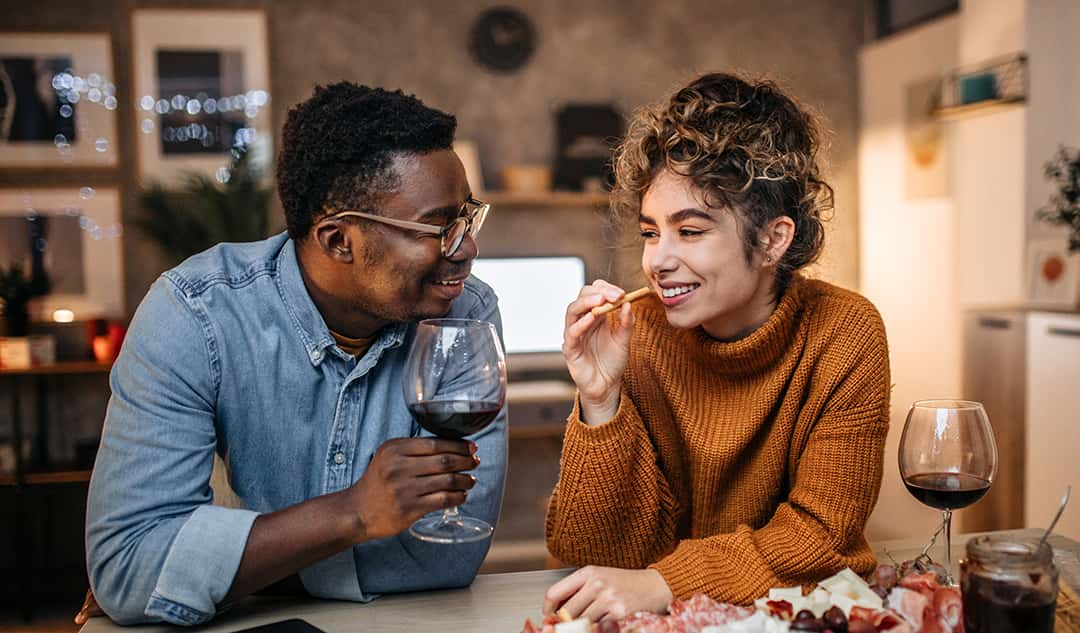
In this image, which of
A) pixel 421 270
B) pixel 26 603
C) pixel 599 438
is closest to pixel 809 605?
pixel 599 438

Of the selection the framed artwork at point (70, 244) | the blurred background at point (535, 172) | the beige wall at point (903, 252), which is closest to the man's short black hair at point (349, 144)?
the blurred background at point (535, 172)

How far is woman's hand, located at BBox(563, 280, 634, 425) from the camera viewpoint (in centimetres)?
157

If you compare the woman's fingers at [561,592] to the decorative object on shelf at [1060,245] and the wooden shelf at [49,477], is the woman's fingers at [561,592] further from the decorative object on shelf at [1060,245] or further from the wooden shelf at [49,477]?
the wooden shelf at [49,477]

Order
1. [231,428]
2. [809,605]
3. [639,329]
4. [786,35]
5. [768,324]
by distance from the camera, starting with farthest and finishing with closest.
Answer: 1. [786,35]
2. [639,329]
3. [768,324]
4. [231,428]
5. [809,605]

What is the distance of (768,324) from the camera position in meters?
1.62

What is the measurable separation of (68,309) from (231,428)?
3249mm

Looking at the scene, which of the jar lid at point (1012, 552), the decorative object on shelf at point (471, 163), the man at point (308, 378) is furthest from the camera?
the decorative object on shelf at point (471, 163)

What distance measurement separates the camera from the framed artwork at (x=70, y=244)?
168 inches

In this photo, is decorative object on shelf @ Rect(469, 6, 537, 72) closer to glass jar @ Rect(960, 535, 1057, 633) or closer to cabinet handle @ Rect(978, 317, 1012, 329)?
cabinet handle @ Rect(978, 317, 1012, 329)

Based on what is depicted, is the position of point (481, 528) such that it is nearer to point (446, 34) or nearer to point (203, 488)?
point (203, 488)

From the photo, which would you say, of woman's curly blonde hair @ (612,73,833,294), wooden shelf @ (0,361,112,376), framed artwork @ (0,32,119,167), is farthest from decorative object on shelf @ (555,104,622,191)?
woman's curly blonde hair @ (612,73,833,294)

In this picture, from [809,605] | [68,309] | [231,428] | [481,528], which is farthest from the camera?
[68,309]

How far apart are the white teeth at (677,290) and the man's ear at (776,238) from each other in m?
0.15

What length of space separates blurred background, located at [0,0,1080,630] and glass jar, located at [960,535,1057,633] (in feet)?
8.66
